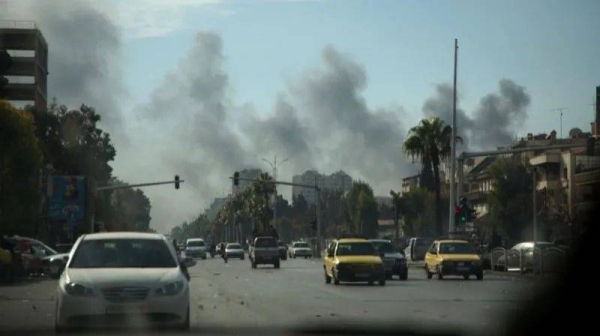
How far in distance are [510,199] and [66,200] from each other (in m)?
36.1

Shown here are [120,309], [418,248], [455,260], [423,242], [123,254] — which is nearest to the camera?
[120,309]

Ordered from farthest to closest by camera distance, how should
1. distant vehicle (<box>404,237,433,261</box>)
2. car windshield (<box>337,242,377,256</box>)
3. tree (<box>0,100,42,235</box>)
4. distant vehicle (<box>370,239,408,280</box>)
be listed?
distant vehicle (<box>404,237,433,261</box>)
tree (<box>0,100,42,235</box>)
distant vehicle (<box>370,239,408,280</box>)
car windshield (<box>337,242,377,256</box>)

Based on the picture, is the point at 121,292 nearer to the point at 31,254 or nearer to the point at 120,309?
the point at 120,309

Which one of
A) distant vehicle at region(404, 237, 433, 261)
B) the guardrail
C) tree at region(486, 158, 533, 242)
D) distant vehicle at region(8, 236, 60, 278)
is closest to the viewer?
the guardrail

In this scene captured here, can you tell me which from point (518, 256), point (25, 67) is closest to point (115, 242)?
point (518, 256)

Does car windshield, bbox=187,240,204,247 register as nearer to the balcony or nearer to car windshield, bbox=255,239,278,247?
the balcony

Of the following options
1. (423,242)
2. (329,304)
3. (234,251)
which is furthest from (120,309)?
(234,251)

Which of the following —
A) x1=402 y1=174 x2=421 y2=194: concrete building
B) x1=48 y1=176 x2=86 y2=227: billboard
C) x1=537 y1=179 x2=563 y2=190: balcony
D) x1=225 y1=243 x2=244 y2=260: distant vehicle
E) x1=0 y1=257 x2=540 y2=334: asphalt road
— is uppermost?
x1=402 y1=174 x2=421 y2=194: concrete building

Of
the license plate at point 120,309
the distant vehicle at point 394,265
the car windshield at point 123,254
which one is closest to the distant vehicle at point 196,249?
the distant vehicle at point 394,265

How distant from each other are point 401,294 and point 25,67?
89.6 metres

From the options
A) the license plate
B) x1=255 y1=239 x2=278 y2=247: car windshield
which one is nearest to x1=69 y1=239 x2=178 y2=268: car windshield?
the license plate

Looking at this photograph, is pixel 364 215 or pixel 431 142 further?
pixel 364 215

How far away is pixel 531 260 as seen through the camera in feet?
153

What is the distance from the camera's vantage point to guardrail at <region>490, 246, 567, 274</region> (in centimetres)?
4250
